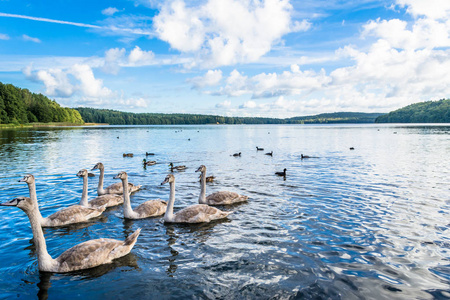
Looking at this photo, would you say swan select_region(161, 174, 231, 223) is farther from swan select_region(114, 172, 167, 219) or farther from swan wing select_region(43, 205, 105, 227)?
swan wing select_region(43, 205, 105, 227)

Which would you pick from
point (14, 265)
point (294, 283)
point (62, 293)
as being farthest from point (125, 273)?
point (294, 283)

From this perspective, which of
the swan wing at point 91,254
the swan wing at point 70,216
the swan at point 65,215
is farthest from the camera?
the swan wing at point 70,216

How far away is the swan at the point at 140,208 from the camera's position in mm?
12992

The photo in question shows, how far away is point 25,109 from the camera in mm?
139625

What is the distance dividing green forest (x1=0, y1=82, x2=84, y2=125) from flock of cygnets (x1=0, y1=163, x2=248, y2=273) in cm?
12970

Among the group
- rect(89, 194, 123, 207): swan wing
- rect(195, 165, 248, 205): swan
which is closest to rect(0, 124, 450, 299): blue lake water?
rect(89, 194, 123, 207): swan wing

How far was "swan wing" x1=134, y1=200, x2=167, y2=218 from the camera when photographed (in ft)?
43.4

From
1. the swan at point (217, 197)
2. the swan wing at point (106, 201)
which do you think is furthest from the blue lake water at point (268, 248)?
the swan at point (217, 197)

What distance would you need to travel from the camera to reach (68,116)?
180875 millimetres

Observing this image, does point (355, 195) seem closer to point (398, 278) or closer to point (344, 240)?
point (344, 240)

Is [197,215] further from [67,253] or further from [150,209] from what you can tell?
[67,253]

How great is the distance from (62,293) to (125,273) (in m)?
1.63

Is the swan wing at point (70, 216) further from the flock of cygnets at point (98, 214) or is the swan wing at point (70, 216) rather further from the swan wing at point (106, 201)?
the swan wing at point (106, 201)

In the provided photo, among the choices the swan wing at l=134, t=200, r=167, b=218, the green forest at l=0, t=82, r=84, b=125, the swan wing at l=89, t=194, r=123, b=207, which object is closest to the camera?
the swan wing at l=134, t=200, r=167, b=218
